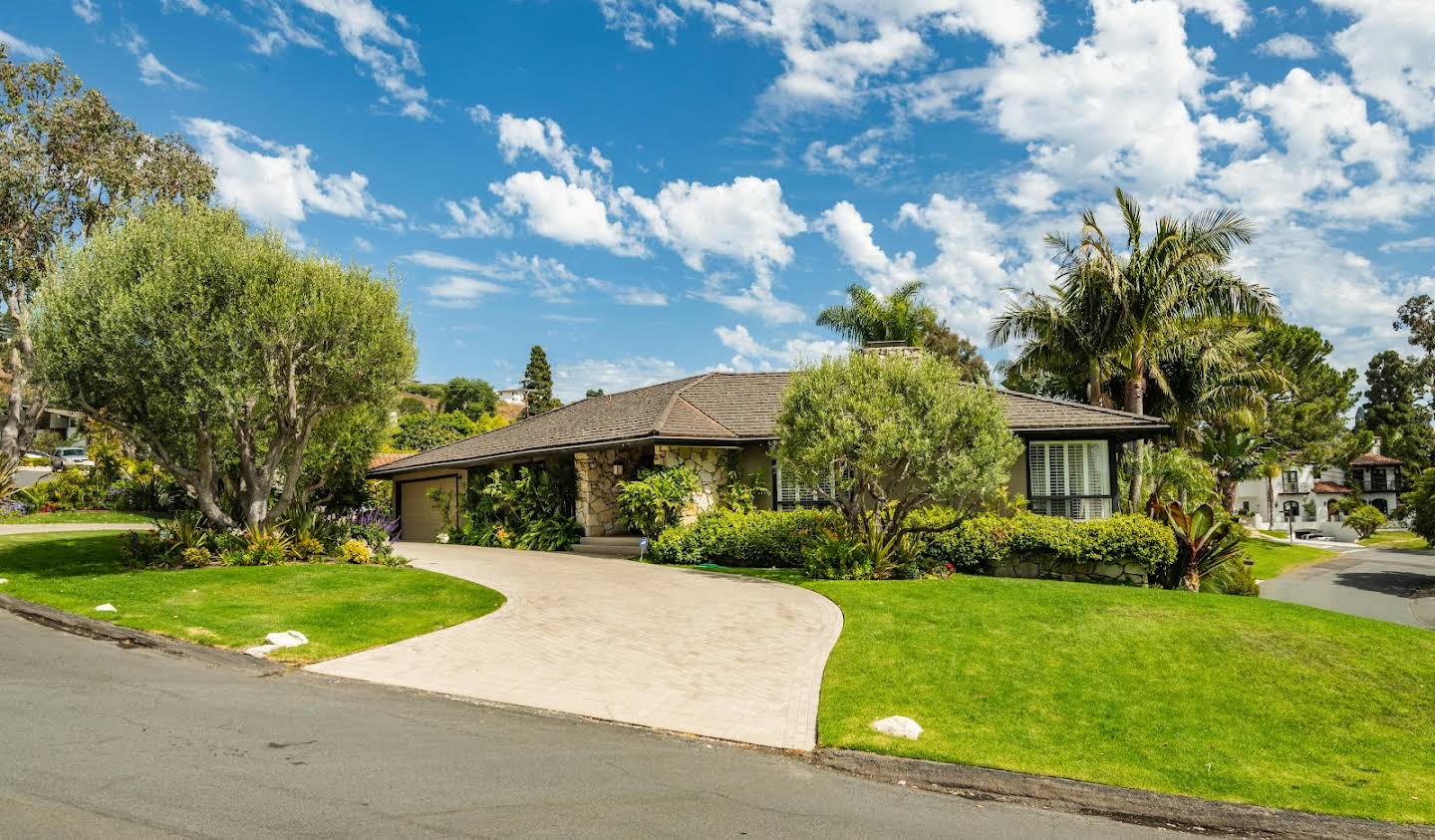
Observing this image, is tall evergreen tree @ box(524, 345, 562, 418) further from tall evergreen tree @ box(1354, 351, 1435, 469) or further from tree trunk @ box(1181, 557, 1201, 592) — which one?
tall evergreen tree @ box(1354, 351, 1435, 469)

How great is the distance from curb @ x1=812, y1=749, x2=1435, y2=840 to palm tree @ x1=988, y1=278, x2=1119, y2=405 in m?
21.1

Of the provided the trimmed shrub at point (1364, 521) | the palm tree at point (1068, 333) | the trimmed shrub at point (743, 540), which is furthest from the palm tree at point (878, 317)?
the trimmed shrub at point (1364, 521)

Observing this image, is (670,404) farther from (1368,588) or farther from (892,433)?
(1368,588)

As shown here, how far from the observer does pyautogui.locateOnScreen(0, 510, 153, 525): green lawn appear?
992 inches

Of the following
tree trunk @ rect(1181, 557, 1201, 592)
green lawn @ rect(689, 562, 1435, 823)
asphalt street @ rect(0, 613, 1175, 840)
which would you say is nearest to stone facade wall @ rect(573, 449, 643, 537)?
green lawn @ rect(689, 562, 1435, 823)

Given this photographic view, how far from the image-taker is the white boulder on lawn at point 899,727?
780 cm

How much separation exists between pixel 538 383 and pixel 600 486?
1763 inches

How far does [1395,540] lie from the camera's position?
5625cm

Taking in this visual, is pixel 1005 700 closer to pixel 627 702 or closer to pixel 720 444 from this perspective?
pixel 627 702

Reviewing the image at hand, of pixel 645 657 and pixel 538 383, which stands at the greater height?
pixel 538 383

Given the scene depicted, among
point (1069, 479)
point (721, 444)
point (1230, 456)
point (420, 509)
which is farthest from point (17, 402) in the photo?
point (1230, 456)

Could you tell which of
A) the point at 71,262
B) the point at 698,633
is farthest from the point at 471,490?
the point at 698,633

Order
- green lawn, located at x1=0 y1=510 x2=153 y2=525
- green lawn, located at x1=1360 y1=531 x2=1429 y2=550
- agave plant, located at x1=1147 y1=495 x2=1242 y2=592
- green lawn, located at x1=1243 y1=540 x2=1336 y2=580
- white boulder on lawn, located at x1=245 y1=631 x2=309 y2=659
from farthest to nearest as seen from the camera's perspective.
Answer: green lawn, located at x1=1360 y1=531 x2=1429 y2=550
green lawn, located at x1=1243 y1=540 x2=1336 y2=580
green lawn, located at x1=0 y1=510 x2=153 y2=525
agave plant, located at x1=1147 y1=495 x2=1242 y2=592
white boulder on lawn, located at x1=245 y1=631 x2=309 y2=659

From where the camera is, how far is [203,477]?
16.8 metres
